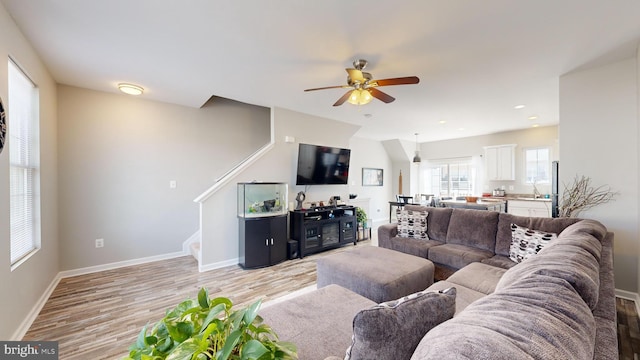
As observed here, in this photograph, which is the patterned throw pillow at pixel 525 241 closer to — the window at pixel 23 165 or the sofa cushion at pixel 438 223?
the sofa cushion at pixel 438 223

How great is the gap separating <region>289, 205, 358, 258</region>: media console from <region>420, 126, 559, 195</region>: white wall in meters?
4.27

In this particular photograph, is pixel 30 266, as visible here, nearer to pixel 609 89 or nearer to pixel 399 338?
pixel 399 338

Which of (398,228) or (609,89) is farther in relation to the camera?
(398,228)

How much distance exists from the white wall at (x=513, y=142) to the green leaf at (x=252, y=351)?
749cm

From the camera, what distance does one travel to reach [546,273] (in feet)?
3.11

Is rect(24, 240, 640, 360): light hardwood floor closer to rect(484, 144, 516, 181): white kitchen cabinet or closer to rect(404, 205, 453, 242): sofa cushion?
rect(404, 205, 453, 242): sofa cushion

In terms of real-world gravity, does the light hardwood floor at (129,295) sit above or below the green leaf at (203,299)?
below

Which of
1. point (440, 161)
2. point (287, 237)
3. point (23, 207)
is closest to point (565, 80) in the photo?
point (287, 237)

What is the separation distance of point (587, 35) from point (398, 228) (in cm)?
272

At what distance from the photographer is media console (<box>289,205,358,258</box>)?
4.24m

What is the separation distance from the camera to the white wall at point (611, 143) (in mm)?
2646

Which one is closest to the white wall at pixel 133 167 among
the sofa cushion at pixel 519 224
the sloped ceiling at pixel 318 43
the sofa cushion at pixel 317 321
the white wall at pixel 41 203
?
the white wall at pixel 41 203

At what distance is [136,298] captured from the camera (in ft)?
9.11

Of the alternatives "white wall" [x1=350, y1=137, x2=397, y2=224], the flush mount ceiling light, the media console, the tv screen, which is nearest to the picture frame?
"white wall" [x1=350, y1=137, x2=397, y2=224]
